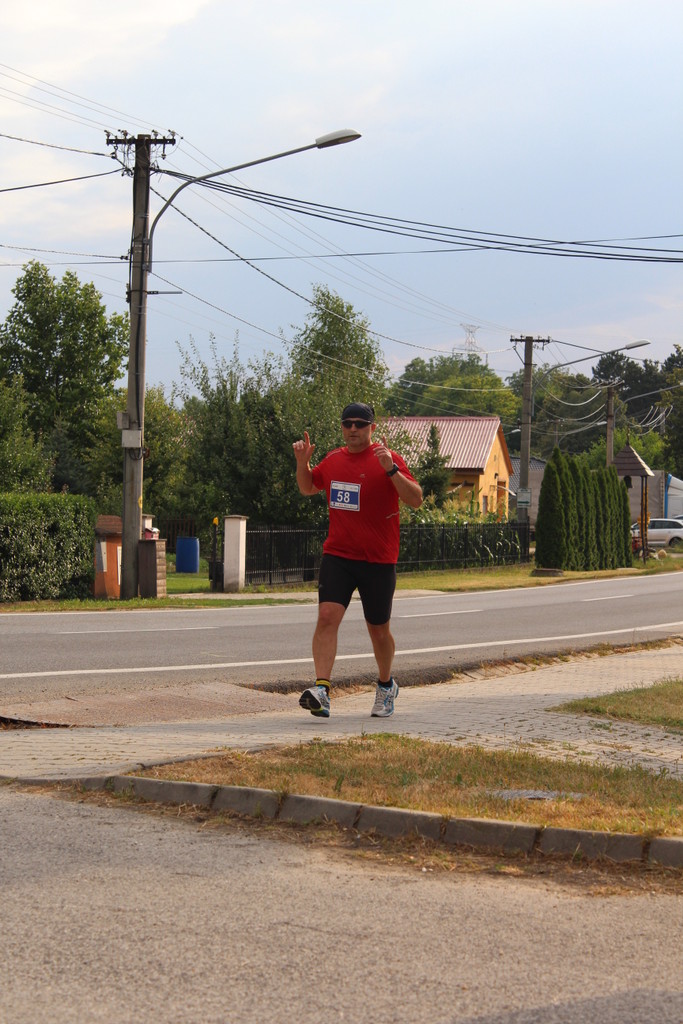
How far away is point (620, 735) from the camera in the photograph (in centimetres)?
795

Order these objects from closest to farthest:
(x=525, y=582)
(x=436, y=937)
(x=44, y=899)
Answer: (x=436, y=937), (x=44, y=899), (x=525, y=582)

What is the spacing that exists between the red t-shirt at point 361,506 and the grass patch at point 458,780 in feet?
4.76

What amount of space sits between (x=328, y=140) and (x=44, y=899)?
17137 mm

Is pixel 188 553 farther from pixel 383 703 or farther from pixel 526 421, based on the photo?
pixel 383 703

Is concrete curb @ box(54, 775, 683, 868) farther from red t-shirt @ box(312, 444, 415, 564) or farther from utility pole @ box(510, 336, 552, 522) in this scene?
utility pole @ box(510, 336, 552, 522)

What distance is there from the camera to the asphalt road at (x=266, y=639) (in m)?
10.6

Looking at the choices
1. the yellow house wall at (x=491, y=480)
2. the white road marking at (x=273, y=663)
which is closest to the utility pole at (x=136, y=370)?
the white road marking at (x=273, y=663)

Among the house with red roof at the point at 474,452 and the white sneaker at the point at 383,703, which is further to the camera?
the house with red roof at the point at 474,452

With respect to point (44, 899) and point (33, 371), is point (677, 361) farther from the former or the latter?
point (44, 899)

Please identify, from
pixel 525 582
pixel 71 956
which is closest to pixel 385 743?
pixel 71 956

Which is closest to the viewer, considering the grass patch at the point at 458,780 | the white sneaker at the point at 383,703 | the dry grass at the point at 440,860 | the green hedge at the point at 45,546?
the dry grass at the point at 440,860

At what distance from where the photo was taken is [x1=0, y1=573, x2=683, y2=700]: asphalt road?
34.7 feet

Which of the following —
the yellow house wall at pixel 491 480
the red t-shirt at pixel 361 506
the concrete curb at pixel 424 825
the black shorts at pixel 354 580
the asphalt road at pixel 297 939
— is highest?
the yellow house wall at pixel 491 480

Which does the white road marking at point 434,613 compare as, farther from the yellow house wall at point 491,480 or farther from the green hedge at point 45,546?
the yellow house wall at point 491,480
